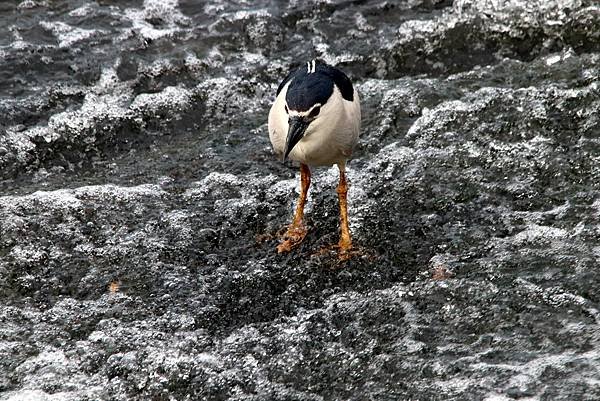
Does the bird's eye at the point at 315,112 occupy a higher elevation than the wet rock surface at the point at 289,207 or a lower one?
higher

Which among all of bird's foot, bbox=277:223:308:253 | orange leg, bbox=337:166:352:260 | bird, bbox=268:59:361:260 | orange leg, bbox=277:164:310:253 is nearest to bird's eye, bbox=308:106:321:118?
bird, bbox=268:59:361:260

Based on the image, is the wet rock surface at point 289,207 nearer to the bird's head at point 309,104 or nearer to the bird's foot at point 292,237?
the bird's foot at point 292,237

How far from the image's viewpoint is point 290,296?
5086 mm

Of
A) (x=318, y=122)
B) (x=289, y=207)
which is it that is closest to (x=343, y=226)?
(x=289, y=207)

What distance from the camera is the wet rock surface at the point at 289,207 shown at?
14.5ft

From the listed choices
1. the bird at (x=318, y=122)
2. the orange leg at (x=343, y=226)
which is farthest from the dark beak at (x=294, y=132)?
the orange leg at (x=343, y=226)

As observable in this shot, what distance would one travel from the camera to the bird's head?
4762 millimetres

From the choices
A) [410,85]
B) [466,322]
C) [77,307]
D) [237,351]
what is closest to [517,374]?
[466,322]

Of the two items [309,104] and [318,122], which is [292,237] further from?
[309,104]

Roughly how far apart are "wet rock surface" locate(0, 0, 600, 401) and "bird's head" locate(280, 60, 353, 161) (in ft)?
3.41

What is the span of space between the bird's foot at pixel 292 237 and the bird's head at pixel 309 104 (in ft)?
2.90

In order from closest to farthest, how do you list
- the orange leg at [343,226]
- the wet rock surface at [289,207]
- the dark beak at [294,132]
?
the wet rock surface at [289,207] < the dark beak at [294,132] < the orange leg at [343,226]

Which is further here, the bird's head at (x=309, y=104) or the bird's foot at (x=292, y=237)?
the bird's foot at (x=292, y=237)

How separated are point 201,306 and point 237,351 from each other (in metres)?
0.53
